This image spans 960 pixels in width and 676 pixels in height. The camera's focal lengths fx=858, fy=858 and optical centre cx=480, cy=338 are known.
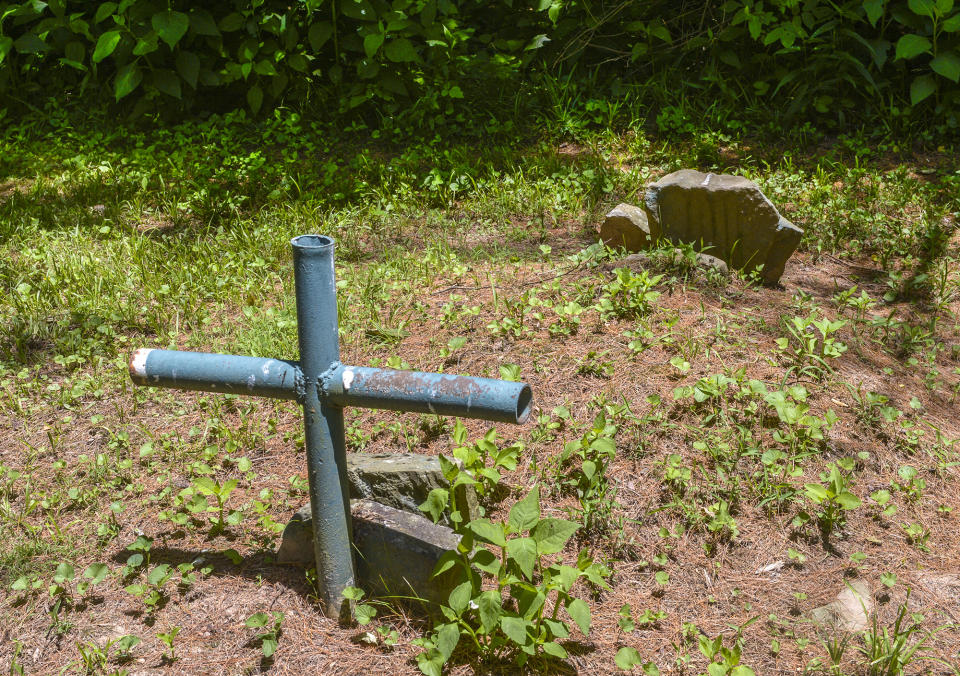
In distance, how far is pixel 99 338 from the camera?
3.75 metres

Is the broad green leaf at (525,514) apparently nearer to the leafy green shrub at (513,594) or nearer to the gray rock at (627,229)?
the leafy green shrub at (513,594)

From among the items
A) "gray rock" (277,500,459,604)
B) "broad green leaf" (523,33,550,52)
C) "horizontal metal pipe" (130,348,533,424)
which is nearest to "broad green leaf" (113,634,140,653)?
"gray rock" (277,500,459,604)

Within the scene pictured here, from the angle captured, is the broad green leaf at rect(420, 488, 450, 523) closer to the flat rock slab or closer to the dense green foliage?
the flat rock slab

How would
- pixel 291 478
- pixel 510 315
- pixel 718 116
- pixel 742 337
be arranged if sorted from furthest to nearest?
pixel 718 116
pixel 510 315
pixel 742 337
pixel 291 478

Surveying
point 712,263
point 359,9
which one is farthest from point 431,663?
point 359,9

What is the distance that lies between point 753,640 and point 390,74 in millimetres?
4536

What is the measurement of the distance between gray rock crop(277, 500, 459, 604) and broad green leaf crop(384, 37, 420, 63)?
3.77 metres

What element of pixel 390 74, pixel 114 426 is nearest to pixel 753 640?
pixel 114 426

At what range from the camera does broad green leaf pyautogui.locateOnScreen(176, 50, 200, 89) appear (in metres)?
5.87

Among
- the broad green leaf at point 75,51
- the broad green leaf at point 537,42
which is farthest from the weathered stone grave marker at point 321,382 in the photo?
the broad green leaf at point 75,51

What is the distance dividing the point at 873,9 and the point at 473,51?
9.36 feet

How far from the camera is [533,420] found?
10.1 feet

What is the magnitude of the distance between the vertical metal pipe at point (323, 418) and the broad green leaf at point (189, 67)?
4.32 m

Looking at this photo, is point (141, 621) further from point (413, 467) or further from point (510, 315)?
point (510, 315)
